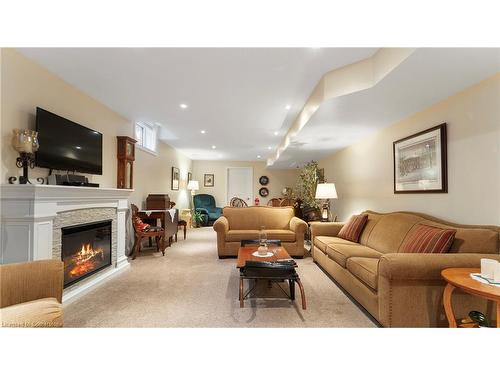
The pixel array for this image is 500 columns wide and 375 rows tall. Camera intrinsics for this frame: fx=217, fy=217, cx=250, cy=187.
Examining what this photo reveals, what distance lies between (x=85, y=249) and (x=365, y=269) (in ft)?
10.2

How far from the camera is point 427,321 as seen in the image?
5.26 ft

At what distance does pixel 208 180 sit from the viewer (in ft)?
28.7

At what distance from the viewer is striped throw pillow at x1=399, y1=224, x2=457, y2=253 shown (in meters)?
1.84

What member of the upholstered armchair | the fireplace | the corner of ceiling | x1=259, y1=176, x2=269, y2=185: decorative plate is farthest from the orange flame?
x1=259, y1=176, x2=269, y2=185: decorative plate

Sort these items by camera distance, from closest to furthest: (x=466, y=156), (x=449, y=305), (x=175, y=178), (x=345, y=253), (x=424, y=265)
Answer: (x=449, y=305) → (x=424, y=265) → (x=466, y=156) → (x=345, y=253) → (x=175, y=178)

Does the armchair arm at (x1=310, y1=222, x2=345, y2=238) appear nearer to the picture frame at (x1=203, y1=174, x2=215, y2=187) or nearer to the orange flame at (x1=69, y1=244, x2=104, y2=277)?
the orange flame at (x1=69, y1=244, x2=104, y2=277)

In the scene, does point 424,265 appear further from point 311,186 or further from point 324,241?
point 311,186

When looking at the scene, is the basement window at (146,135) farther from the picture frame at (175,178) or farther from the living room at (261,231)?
the picture frame at (175,178)

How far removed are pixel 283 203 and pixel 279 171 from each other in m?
2.54

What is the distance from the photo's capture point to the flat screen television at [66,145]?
2225mm

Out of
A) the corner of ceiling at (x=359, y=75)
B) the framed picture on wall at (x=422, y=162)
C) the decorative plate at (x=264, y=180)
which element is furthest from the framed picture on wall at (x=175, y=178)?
the framed picture on wall at (x=422, y=162)

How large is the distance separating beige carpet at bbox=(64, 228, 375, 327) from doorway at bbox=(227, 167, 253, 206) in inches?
224

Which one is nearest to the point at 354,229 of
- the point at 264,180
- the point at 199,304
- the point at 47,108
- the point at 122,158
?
the point at 199,304
